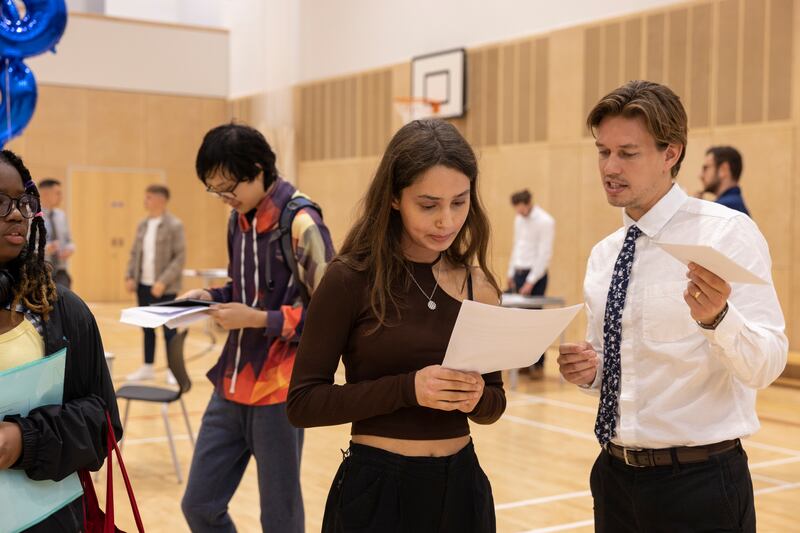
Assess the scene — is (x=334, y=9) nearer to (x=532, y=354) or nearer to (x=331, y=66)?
(x=331, y=66)

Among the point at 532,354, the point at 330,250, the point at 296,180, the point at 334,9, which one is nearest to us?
the point at 532,354

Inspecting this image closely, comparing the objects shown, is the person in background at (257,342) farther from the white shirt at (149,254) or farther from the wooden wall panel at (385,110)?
the wooden wall panel at (385,110)

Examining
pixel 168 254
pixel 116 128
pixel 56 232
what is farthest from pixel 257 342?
pixel 116 128

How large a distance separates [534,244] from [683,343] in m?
8.48

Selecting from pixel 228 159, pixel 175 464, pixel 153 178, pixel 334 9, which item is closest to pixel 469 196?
pixel 228 159

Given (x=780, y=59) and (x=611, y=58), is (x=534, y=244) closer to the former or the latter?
(x=611, y=58)

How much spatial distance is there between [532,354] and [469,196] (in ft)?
1.31

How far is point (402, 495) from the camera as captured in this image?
2.09 meters

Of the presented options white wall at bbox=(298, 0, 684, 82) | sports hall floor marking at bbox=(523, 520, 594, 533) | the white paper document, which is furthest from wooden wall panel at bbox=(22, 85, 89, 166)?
the white paper document

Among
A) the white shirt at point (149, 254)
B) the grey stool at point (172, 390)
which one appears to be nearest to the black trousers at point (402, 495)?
the grey stool at point (172, 390)

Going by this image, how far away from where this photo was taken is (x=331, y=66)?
1664 cm

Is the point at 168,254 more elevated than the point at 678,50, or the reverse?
the point at 678,50

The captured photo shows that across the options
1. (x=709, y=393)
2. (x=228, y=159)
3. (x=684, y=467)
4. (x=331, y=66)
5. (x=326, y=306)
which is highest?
(x=331, y=66)

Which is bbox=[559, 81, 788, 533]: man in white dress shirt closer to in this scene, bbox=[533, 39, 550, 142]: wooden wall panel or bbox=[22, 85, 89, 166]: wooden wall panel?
bbox=[533, 39, 550, 142]: wooden wall panel
